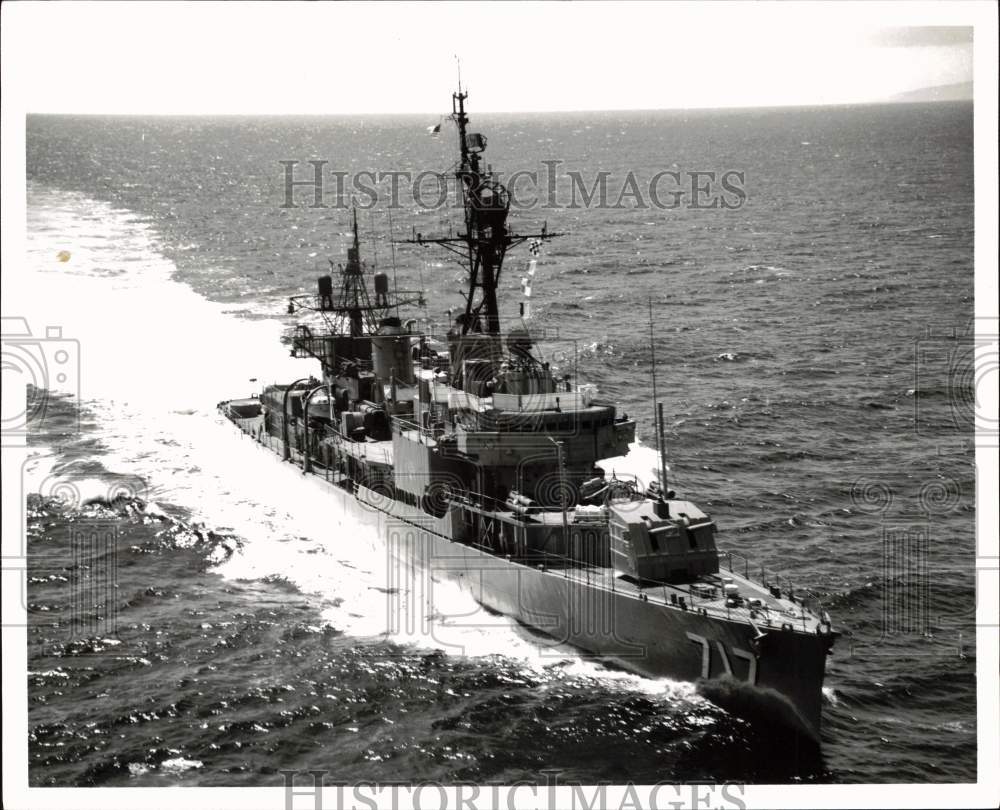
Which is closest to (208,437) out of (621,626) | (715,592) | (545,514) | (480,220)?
(480,220)

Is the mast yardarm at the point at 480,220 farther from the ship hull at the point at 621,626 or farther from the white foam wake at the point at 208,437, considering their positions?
the white foam wake at the point at 208,437

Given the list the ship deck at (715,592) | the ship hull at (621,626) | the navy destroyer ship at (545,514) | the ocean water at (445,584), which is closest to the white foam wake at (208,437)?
the ocean water at (445,584)

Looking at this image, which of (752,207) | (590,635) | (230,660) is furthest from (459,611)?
(752,207)

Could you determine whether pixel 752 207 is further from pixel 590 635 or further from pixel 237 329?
pixel 590 635

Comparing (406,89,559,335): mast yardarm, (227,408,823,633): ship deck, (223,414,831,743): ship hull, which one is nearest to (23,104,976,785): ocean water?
(223,414,831,743): ship hull

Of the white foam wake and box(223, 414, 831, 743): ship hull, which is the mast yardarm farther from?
the white foam wake

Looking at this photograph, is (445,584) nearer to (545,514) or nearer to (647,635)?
(545,514)
